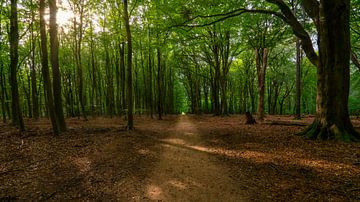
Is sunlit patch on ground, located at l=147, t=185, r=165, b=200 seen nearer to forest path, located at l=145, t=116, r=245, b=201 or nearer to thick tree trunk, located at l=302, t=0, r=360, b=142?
forest path, located at l=145, t=116, r=245, b=201

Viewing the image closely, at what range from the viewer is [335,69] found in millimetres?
8375

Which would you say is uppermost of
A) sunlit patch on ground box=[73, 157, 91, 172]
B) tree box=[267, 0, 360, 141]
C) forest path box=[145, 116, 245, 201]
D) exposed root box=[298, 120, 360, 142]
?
tree box=[267, 0, 360, 141]

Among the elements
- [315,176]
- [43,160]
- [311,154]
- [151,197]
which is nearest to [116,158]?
[43,160]

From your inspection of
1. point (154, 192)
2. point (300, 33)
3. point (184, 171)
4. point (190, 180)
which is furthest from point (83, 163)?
point (300, 33)

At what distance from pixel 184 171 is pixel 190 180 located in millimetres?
694

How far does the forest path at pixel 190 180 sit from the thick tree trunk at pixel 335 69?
5.22 metres

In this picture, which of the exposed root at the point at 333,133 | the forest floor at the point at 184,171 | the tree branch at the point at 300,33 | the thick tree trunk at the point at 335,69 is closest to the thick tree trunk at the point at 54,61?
the forest floor at the point at 184,171

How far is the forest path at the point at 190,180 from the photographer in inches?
177

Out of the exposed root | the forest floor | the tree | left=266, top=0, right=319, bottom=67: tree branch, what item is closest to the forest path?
the forest floor

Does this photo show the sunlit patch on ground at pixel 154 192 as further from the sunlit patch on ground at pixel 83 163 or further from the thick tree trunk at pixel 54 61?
the thick tree trunk at pixel 54 61

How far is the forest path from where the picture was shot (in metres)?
4.48

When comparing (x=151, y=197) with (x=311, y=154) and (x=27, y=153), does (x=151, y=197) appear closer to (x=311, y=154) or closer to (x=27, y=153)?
(x=311, y=154)

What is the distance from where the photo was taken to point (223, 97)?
2428 cm

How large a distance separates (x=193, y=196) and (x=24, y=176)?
16.2 feet
